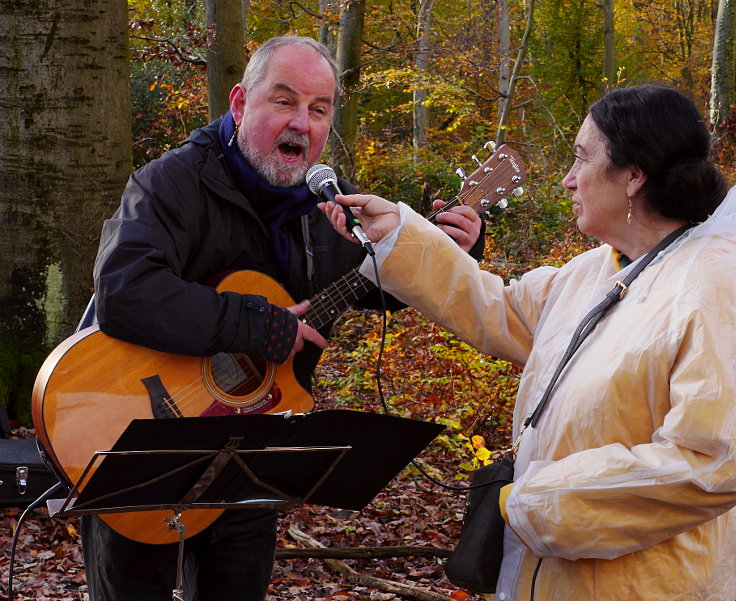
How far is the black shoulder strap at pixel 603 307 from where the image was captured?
2506mm

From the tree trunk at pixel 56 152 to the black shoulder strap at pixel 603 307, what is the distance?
3.77 metres

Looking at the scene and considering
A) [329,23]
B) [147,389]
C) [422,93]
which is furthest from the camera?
[422,93]

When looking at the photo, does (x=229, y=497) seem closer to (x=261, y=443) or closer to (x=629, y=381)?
(x=261, y=443)

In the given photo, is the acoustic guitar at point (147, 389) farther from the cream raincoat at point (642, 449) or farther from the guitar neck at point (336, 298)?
the cream raincoat at point (642, 449)

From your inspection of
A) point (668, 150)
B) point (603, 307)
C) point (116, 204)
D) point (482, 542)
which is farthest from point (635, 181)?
point (116, 204)

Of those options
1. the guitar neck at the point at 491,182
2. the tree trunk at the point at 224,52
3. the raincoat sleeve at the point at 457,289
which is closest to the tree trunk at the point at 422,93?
the tree trunk at the point at 224,52

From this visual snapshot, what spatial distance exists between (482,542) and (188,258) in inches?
56.8

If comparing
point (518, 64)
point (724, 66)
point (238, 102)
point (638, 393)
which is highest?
point (518, 64)

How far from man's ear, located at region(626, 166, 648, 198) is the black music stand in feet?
2.97

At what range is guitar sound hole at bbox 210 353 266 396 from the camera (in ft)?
10.4

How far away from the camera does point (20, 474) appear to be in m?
4.92

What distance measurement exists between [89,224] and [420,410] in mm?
2905

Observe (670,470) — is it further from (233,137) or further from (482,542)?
(233,137)

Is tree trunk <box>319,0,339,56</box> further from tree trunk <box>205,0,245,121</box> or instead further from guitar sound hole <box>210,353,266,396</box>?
guitar sound hole <box>210,353,266,396</box>
